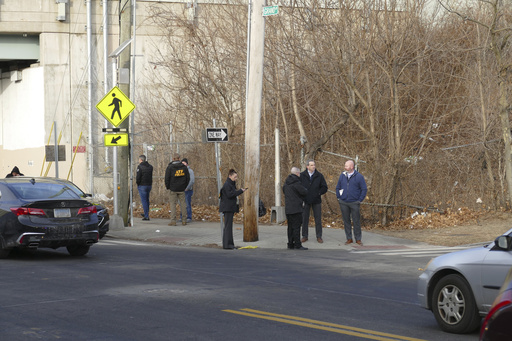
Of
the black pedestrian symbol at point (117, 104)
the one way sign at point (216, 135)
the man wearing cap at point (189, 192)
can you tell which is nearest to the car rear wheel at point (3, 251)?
the one way sign at point (216, 135)

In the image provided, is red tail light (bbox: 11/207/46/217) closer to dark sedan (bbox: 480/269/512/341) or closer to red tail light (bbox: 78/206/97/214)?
red tail light (bbox: 78/206/97/214)

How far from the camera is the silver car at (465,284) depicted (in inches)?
296

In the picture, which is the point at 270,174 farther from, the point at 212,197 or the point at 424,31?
the point at 424,31

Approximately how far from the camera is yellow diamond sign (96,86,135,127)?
67.9 ft

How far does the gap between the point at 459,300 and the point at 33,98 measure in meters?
32.8

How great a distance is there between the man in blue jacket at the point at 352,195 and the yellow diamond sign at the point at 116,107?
21.9 ft

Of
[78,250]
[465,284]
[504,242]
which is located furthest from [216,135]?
[504,242]

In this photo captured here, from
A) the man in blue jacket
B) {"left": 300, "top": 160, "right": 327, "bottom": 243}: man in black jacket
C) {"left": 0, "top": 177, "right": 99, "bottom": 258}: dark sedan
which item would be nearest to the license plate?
{"left": 0, "top": 177, "right": 99, "bottom": 258}: dark sedan

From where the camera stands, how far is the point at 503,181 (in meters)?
21.9

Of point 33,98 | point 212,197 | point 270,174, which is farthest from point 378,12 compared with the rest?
point 33,98

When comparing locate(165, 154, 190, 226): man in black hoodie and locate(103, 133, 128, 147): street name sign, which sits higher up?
locate(103, 133, 128, 147): street name sign

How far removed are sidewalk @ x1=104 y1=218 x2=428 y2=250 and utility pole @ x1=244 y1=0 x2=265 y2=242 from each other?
691 mm

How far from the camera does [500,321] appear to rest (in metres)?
4.29

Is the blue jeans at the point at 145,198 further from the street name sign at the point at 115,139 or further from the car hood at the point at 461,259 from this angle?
the car hood at the point at 461,259
